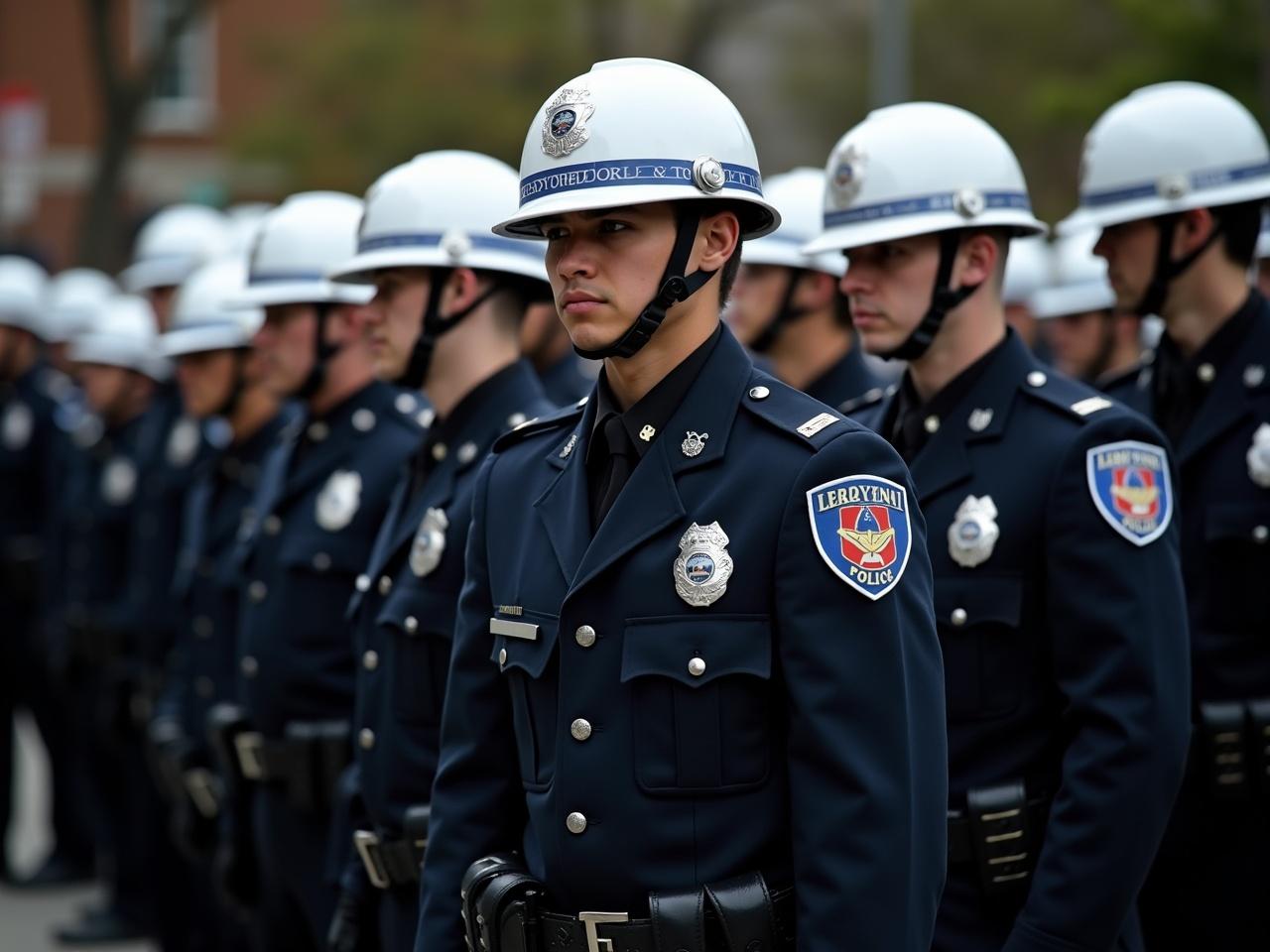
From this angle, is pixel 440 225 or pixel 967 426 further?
pixel 440 225

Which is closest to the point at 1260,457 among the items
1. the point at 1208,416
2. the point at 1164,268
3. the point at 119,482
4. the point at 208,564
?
the point at 1208,416

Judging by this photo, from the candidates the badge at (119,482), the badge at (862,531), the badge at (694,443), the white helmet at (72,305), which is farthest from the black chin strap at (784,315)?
the white helmet at (72,305)

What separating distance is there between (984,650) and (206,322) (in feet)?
13.5

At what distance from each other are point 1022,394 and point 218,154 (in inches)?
1478

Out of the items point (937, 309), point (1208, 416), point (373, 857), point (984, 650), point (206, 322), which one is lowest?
point (373, 857)

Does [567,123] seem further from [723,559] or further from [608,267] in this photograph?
[723,559]

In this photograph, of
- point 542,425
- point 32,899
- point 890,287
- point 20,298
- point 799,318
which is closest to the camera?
point 542,425

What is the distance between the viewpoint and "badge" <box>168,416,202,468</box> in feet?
26.4

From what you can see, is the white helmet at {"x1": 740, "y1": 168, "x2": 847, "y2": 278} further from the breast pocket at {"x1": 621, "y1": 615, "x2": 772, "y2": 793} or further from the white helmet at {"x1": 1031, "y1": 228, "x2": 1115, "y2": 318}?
the breast pocket at {"x1": 621, "y1": 615, "x2": 772, "y2": 793}

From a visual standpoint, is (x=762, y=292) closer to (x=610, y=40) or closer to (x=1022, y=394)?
(x=1022, y=394)

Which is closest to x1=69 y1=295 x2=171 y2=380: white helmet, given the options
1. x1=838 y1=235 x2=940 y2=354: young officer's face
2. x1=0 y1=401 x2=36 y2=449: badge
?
x1=0 y1=401 x2=36 y2=449: badge

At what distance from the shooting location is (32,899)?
964 centimetres

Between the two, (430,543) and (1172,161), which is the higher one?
(1172,161)

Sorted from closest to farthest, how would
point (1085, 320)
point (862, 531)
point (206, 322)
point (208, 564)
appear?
point (862, 531) < point (208, 564) < point (206, 322) < point (1085, 320)
